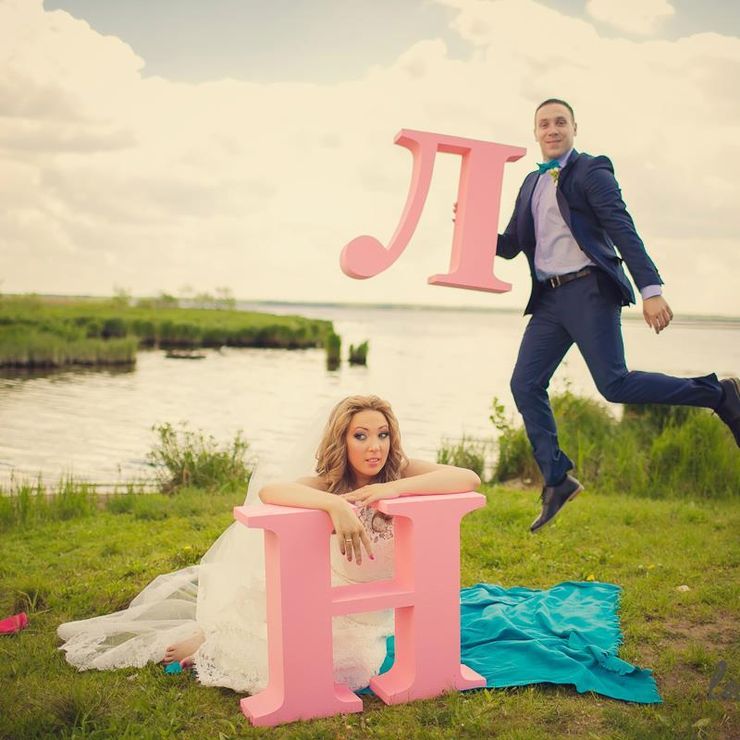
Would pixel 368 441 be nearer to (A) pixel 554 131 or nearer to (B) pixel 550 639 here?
(B) pixel 550 639

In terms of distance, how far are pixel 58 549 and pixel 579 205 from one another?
4.61 metres

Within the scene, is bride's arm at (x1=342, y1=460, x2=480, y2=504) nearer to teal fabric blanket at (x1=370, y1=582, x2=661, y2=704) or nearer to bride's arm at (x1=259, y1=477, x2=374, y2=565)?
bride's arm at (x1=259, y1=477, x2=374, y2=565)

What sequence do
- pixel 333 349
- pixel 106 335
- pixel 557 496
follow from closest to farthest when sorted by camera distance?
pixel 557 496 < pixel 333 349 < pixel 106 335

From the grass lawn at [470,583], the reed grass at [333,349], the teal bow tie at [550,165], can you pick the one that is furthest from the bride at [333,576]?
the reed grass at [333,349]

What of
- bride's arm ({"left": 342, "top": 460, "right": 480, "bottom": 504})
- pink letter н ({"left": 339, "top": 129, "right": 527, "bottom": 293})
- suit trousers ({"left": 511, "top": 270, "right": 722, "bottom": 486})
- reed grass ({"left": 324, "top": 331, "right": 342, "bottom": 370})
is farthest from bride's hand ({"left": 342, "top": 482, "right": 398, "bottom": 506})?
reed grass ({"left": 324, "top": 331, "right": 342, "bottom": 370})

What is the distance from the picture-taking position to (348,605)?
353 cm

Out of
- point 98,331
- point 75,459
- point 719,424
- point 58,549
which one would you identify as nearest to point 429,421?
point 75,459

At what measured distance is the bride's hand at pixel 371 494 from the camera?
360 cm

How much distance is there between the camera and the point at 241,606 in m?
3.99

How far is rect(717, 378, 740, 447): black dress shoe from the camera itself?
4.18 m

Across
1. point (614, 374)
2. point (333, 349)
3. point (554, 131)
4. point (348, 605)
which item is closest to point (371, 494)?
point (348, 605)

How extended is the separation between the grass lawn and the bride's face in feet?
3.52

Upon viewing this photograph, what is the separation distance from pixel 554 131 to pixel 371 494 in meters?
2.16

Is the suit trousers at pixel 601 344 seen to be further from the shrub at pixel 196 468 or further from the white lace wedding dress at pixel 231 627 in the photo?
the shrub at pixel 196 468
